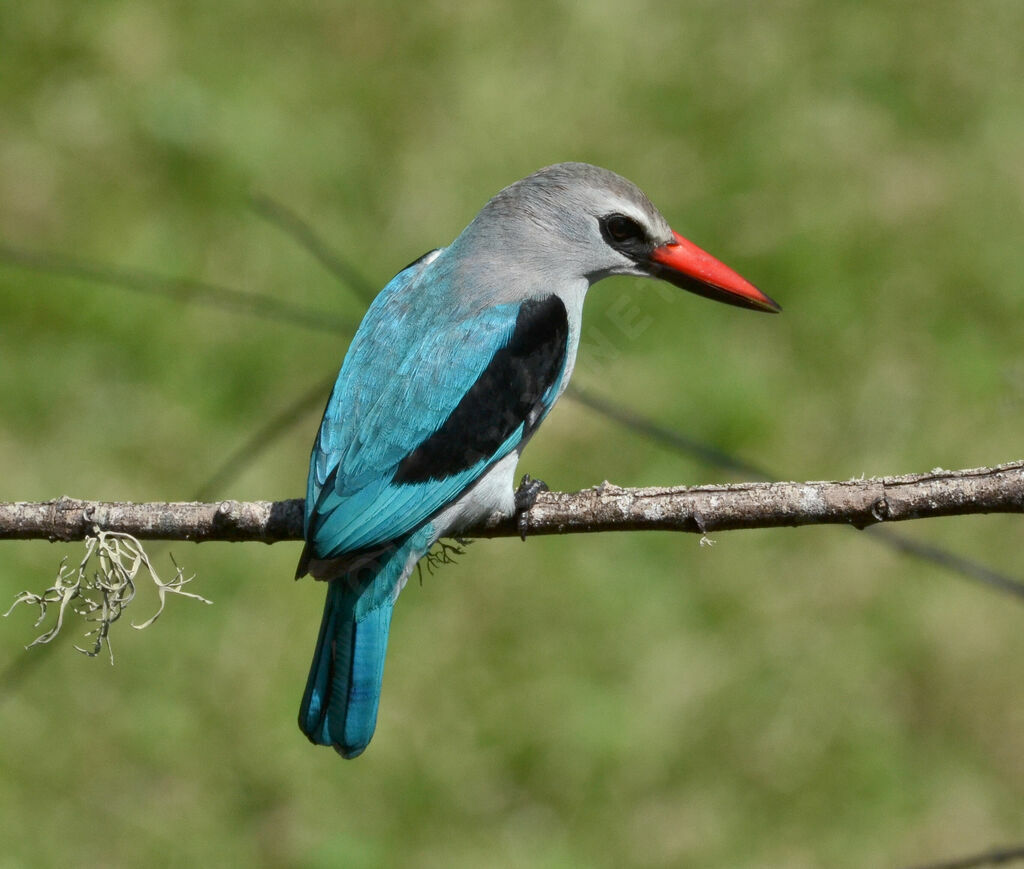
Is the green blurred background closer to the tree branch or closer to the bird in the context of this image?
the tree branch

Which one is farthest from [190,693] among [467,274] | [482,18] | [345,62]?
[482,18]

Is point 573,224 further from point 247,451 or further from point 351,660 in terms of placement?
point 247,451

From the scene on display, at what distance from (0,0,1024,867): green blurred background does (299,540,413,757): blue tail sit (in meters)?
0.82

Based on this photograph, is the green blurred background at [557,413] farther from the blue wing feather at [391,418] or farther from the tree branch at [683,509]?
the blue wing feather at [391,418]

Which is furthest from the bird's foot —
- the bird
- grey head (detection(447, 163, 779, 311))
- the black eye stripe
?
the black eye stripe

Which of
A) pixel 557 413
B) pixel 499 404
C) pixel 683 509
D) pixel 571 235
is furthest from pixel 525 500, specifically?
pixel 557 413

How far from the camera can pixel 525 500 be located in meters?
2.73

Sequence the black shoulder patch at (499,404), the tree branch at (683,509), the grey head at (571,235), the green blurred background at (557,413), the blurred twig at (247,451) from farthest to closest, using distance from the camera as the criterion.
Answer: the blurred twig at (247,451) → the green blurred background at (557,413) → the grey head at (571,235) → the black shoulder patch at (499,404) → the tree branch at (683,509)

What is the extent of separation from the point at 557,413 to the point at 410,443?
2131 mm

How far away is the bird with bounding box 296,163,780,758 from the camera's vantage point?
2.75 m

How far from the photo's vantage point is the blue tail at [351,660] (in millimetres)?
2855

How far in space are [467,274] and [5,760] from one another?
85.5 inches

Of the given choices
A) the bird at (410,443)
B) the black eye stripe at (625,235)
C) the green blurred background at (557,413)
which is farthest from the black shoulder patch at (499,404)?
the green blurred background at (557,413)

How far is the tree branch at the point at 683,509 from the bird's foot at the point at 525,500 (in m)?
0.07
